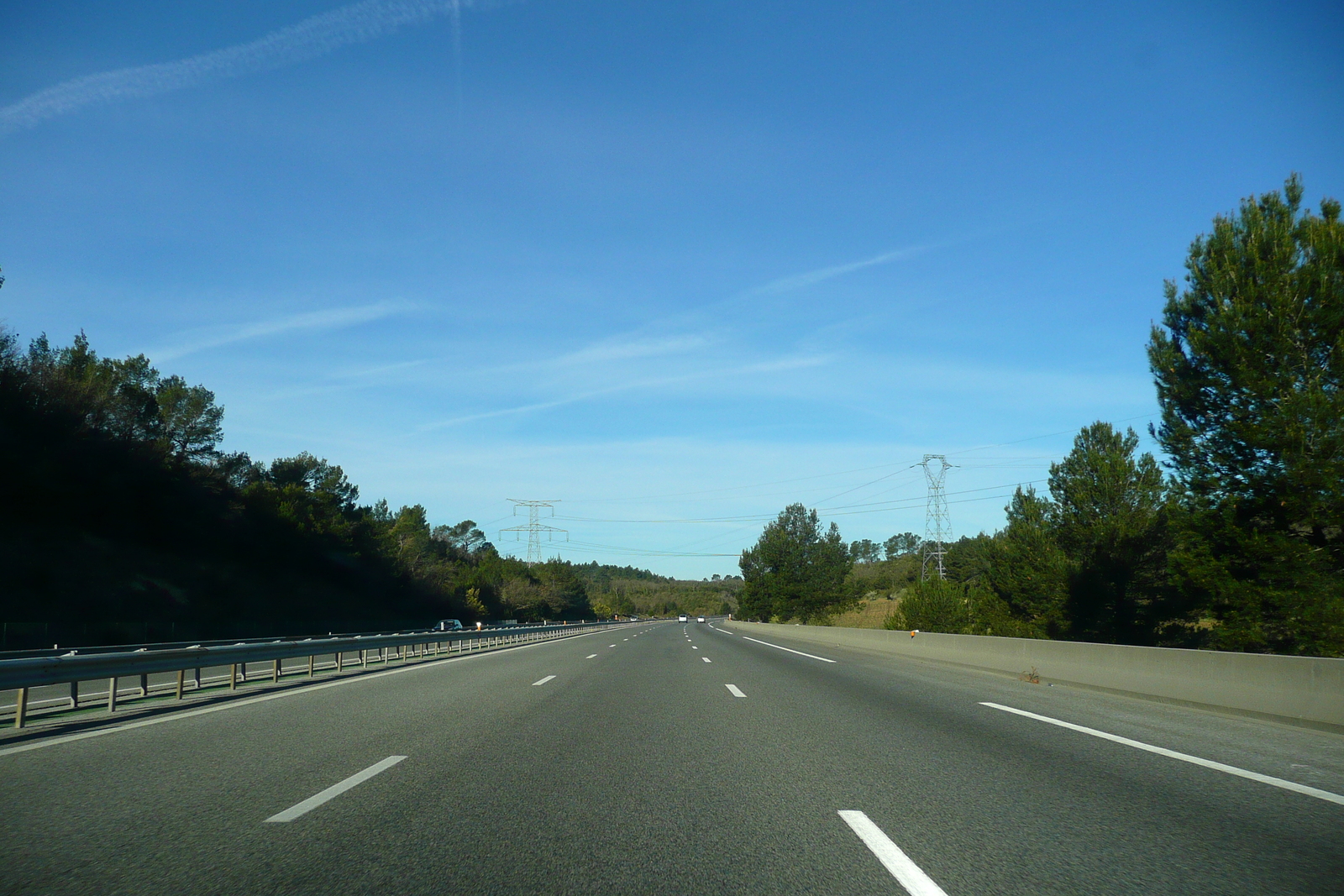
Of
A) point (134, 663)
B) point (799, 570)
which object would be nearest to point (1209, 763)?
point (134, 663)

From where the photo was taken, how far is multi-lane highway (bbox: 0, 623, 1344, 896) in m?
4.55

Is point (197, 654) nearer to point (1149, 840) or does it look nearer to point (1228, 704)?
point (1149, 840)

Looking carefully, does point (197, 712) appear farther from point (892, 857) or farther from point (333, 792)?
point (892, 857)

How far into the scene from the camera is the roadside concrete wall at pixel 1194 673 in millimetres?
9805

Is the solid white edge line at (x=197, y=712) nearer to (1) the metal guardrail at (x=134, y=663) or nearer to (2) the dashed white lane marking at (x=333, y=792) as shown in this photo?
(1) the metal guardrail at (x=134, y=663)

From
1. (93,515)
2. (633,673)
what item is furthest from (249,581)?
(633,673)

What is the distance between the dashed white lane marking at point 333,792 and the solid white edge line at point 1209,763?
7.15 m

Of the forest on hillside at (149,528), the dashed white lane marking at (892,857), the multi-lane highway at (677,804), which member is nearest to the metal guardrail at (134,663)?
the multi-lane highway at (677,804)

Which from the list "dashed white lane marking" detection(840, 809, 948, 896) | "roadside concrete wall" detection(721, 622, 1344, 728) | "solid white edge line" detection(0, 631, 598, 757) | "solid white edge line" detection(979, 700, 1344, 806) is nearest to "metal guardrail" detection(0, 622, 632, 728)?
"solid white edge line" detection(0, 631, 598, 757)

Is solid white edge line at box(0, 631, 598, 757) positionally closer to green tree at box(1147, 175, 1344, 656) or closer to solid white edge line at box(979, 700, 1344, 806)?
solid white edge line at box(979, 700, 1344, 806)

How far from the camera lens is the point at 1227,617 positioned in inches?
979

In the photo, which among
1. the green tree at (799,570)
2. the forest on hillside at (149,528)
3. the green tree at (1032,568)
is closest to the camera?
the forest on hillside at (149,528)

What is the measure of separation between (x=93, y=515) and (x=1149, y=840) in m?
52.6

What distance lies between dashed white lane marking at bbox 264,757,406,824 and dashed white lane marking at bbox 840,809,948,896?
3653mm
